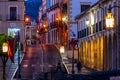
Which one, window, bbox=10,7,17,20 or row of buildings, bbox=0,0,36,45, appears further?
window, bbox=10,7,17,20

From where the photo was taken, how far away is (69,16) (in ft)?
277

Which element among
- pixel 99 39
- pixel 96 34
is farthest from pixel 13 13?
pixel 99 39

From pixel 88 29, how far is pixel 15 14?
109ft

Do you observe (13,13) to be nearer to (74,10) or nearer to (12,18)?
(12,18)

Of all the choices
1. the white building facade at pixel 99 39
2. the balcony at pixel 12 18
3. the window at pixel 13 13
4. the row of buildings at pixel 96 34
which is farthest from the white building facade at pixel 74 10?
the window at pixel 13 13

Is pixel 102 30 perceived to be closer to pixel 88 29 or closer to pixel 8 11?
pixel 88 29

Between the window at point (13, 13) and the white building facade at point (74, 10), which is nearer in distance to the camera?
the white building facade at point (74, 10)

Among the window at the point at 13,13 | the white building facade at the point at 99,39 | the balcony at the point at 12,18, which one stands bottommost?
the white building facade at the point at 99,39

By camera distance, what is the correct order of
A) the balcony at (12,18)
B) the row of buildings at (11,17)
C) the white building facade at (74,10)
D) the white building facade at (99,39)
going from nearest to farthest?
the white building facade at (99,39), the white building facade at (74,10), the row of buildings at (11,17), the balcony at (12,18)

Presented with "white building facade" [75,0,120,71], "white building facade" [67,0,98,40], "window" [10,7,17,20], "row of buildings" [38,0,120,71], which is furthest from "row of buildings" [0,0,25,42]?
"white building facade" [75,0,120,71]

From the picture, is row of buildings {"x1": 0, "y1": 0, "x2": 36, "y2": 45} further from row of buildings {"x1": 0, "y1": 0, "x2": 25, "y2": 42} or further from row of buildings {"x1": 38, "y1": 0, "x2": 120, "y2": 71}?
row of buildings {"x1": 38, "y1": 0, "x2": 120, "y2": 71}

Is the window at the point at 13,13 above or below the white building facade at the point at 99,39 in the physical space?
above

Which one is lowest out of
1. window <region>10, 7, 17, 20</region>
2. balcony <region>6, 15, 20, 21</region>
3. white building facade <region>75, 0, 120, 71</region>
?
white building facade <region>75, 0, 120, 71</region>

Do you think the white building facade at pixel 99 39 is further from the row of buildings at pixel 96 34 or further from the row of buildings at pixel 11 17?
the row of buildings at pixel 11 17
